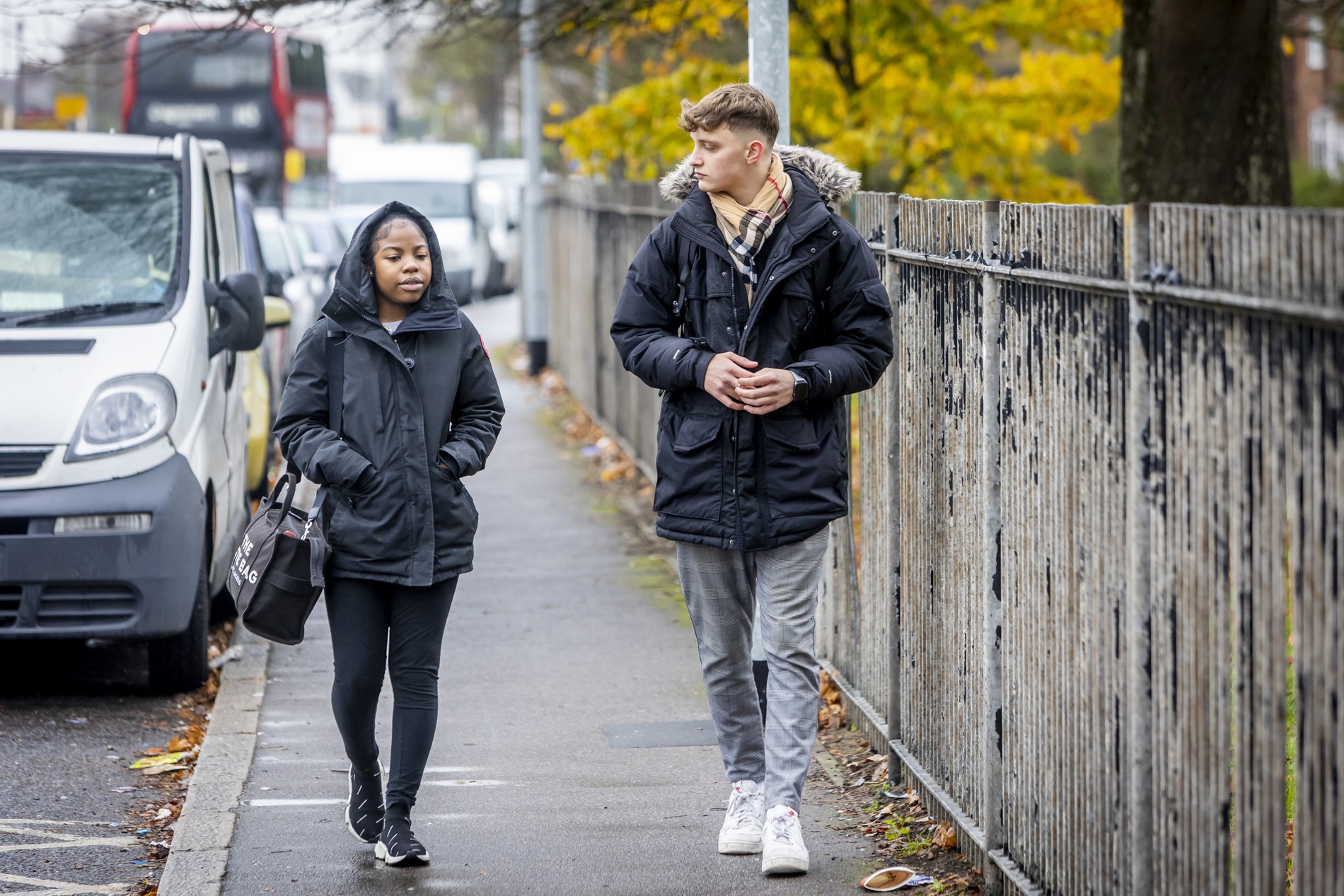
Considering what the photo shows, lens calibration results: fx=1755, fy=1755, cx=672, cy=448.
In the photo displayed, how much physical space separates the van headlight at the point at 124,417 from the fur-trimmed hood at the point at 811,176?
2590 mm

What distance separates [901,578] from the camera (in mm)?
5297

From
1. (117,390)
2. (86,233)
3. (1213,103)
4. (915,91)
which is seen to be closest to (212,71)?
(915,91)

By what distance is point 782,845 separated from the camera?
15.0 feet

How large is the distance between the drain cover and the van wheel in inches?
65.0

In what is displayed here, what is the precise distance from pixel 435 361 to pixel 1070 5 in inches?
343

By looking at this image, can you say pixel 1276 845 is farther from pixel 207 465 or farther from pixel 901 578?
pixel 207 465

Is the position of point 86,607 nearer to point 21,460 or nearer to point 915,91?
point 21,460

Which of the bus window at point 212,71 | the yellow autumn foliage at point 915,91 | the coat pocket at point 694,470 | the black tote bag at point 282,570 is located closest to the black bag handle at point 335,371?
the black tote bag at point 282,570

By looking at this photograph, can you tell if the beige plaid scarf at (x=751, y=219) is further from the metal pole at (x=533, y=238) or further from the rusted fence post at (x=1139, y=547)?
the metal pole at (x=533, y=238)

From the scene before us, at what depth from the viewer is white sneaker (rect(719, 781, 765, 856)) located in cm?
477

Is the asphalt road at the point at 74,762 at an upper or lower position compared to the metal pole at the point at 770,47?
lower

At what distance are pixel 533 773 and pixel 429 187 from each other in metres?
28.9

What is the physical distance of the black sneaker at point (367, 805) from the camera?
4793 mm

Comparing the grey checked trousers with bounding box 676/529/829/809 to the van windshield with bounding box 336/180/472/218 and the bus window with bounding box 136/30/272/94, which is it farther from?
the van windshield with bounding box 336/180/472/218
